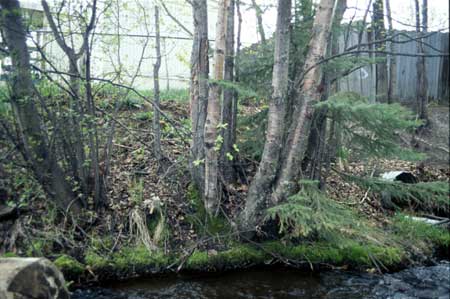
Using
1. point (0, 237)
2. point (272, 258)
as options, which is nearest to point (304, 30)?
point (272, 258)

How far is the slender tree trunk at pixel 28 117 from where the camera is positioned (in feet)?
19.2

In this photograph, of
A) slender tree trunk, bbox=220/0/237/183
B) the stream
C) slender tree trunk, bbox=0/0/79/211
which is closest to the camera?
the stream

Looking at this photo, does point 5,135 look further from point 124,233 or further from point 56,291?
point 56,291

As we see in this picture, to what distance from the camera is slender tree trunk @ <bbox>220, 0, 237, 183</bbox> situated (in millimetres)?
7074

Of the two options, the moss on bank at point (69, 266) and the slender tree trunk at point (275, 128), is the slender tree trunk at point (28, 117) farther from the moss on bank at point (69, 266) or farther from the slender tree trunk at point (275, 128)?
the slender tree trunk at point (275, 128)

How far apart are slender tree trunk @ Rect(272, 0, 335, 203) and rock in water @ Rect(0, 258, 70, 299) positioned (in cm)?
327

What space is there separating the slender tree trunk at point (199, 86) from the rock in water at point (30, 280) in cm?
284

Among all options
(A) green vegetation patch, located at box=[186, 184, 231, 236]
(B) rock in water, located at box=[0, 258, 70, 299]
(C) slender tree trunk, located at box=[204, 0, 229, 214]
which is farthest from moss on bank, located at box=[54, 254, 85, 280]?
(C) slender tree trunk, located at box=[204, 0, 229, 214]

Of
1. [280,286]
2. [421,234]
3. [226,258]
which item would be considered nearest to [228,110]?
[226,258]

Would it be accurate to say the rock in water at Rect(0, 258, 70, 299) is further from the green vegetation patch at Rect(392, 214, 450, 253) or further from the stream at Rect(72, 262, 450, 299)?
the green vegetation patch at Rect(392, 214, 450, 253)

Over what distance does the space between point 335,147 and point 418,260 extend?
2.37m

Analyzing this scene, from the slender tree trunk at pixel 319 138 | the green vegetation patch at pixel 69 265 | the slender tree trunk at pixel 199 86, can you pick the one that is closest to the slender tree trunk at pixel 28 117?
the green vegetation patch at pixel 69 265

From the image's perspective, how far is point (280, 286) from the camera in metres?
6.07

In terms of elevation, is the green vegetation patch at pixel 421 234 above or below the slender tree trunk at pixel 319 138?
below
